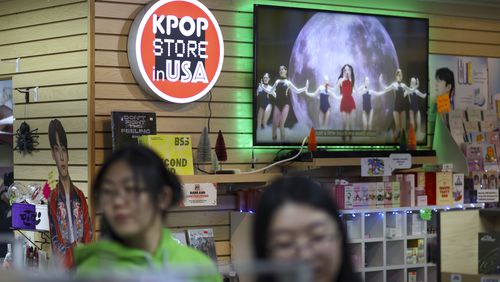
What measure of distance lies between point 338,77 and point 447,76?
1.26 meters

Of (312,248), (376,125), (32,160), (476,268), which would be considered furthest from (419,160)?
(312,248)

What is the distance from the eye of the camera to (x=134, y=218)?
2.08 meters

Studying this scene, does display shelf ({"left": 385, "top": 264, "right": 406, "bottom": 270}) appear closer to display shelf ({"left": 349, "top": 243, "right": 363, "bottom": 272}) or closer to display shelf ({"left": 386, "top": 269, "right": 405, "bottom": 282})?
display shelf ({"left": 386, "top": 269, "right": 405, "bottom": 282})

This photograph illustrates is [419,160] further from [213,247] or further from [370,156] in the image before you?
[213,247]

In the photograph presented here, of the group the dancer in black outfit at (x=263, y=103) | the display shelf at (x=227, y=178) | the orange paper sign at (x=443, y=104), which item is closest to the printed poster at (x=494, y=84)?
the orange paper sign at (x=443, y=104)

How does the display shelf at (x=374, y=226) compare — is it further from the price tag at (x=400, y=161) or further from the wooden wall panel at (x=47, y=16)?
the wooden wall panel at (x=47, y=16)

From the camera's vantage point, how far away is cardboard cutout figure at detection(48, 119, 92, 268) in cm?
643

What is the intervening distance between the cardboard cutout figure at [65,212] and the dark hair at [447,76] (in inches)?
136

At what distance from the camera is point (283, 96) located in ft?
22.9

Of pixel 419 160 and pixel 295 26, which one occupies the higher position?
pixel 295 26

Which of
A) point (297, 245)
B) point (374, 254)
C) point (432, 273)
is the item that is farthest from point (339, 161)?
point (297, 245)

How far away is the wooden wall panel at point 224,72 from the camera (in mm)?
6395

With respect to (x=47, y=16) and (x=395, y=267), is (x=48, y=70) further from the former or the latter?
(x=395, y=267)

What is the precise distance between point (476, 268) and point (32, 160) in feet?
12.6
